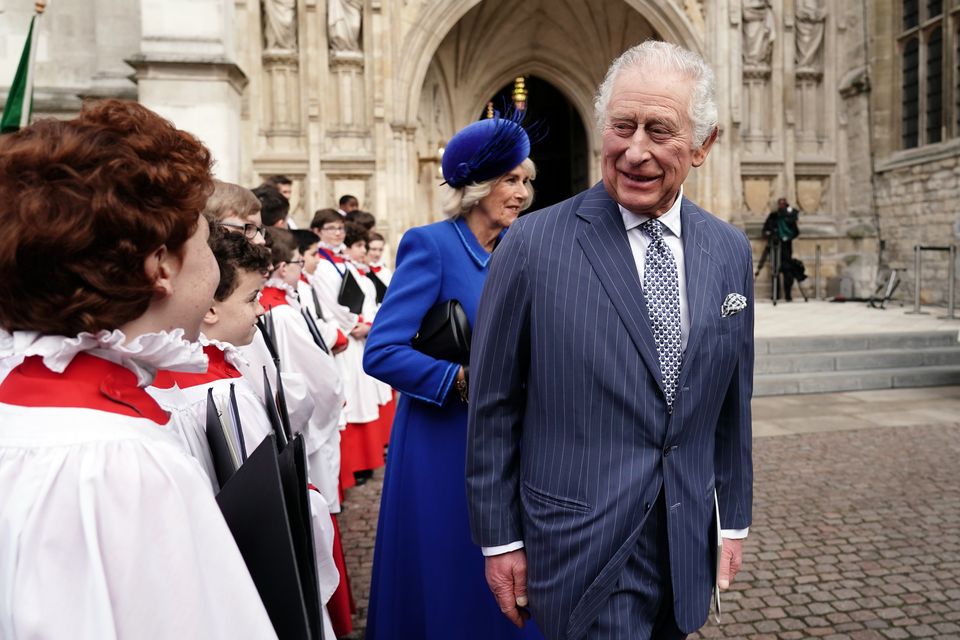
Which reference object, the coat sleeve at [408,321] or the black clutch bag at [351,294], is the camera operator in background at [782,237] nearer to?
the black clutch bag at [351,294]

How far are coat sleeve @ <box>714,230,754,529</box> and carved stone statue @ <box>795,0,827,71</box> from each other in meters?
15.3

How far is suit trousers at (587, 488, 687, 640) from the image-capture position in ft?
5.32

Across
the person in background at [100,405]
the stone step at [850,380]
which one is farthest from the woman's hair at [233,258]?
the stone step at [850,380]

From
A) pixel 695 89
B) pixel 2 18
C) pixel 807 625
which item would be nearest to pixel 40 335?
pixel 695 89

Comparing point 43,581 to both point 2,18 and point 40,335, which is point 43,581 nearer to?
point 40,335

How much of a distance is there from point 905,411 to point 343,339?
5343 millimetres

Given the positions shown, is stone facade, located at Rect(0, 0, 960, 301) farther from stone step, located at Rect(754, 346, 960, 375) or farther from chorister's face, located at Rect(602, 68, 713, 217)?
chorister's face, located at Rect(602, 68, 713, 217)

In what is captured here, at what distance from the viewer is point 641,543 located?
5.44 ft

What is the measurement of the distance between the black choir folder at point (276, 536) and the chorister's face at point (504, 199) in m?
1.41

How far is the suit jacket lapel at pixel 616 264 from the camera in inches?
63.9

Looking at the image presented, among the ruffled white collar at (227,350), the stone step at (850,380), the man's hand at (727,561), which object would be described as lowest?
the stone step at (850,380)

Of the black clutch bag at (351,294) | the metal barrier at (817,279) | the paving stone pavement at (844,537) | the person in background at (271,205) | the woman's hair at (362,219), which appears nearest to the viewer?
the paving stone pavement at (844,537)

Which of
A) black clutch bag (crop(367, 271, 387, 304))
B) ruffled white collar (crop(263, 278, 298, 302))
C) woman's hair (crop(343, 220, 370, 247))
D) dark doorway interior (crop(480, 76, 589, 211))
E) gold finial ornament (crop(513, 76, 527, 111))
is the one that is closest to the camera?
ruffled white collar (crop(263, 278, 298, 302))

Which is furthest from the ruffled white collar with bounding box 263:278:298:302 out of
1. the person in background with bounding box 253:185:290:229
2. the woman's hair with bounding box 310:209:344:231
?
the woman's hair with bounding box 310:209:344:231
